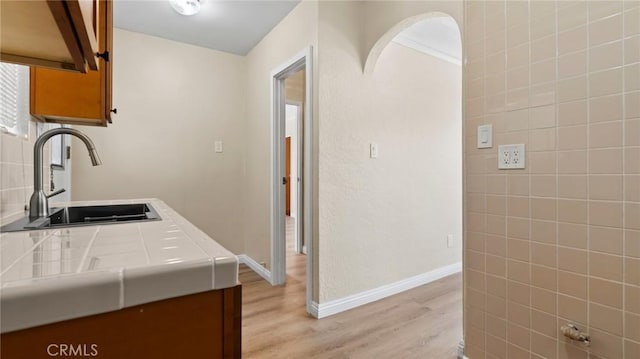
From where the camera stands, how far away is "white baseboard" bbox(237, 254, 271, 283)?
9.44 ft

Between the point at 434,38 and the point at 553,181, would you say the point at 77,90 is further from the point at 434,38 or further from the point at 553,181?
the point at 434,38

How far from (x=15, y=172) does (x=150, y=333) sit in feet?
3.47

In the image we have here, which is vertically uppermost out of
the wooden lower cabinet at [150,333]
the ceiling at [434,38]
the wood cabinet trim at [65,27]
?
the ceiling at [434,38]

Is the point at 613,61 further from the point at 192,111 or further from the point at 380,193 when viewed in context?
the point at 192,111

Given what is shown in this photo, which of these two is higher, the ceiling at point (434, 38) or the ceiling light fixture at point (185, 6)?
the ceiling light fixture at point (185, 6)

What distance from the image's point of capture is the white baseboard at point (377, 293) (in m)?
2.14

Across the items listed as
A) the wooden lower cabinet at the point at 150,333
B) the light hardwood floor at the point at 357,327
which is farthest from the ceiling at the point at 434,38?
the wooden lower cabinet at the point at 150,333

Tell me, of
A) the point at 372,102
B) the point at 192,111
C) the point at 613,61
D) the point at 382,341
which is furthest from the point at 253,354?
the point at 192,111

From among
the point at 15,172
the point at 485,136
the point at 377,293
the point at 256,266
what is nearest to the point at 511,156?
the point at 485,136

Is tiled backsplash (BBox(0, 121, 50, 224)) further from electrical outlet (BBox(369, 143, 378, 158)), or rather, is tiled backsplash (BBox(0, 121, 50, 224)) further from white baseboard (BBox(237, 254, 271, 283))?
electrical outlet (BBox(369, 143, 378, 158))

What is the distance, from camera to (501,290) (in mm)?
1439

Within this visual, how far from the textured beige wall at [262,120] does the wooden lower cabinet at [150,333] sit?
210cm

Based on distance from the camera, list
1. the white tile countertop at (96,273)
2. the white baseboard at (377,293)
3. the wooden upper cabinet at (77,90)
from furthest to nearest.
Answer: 1. the white baseboard at (377,293)
2. the wooden upper cabinet at (77,90)
3. the white tile countertop at (96,273)

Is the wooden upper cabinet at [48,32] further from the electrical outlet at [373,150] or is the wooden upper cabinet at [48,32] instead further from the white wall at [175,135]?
the white wall at [175,135]
